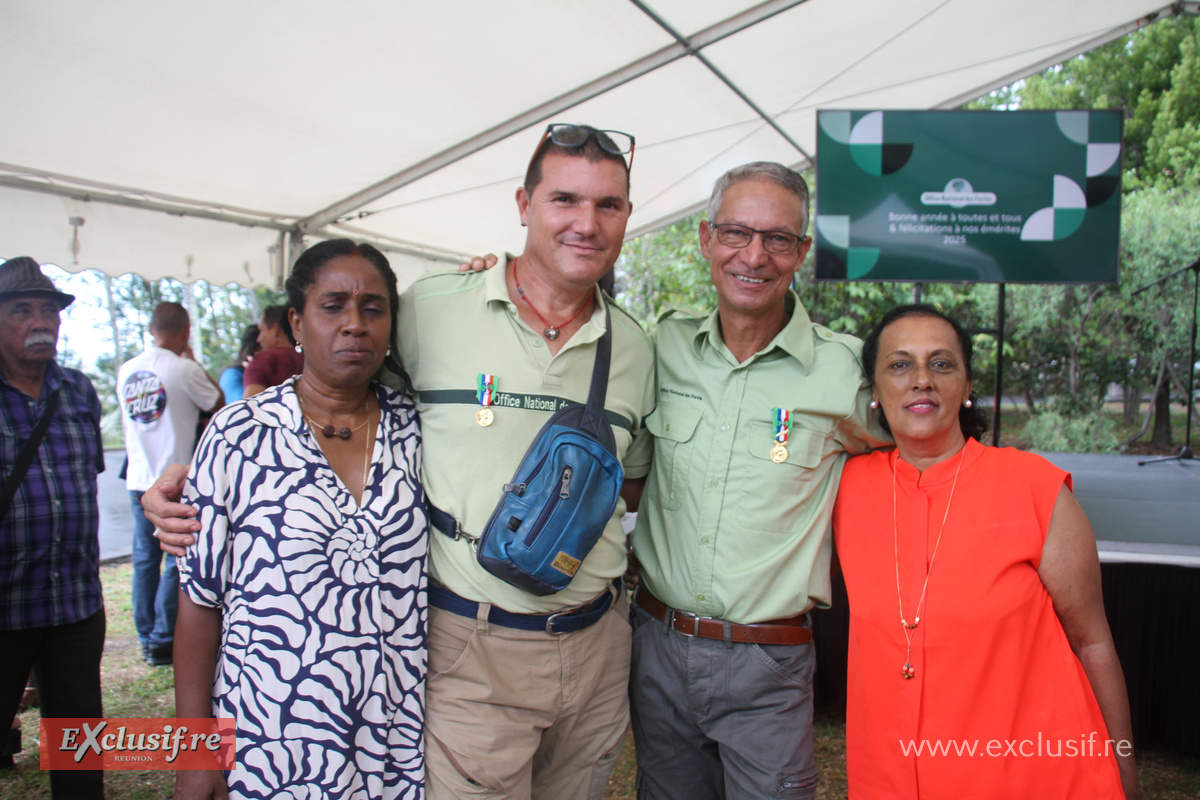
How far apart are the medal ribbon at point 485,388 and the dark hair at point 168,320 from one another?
3839mm

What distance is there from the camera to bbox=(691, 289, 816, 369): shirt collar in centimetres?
207

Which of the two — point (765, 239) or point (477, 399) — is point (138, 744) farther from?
point (765, 239)

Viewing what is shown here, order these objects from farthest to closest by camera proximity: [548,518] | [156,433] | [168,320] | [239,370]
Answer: [239,370]
[168,320]
[156,433]
[548,518]

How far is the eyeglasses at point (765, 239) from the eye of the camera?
2.05 m

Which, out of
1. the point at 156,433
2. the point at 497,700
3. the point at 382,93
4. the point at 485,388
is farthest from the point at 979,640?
the point at 156,433

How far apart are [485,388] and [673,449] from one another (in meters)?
0.64

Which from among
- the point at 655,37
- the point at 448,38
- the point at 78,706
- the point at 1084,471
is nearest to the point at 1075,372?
the point at 1084,471

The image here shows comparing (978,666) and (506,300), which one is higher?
(506,300)

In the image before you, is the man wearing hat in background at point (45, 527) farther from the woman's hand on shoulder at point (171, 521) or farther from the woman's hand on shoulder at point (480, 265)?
the woman's hand on shoulder at point (480, 265)

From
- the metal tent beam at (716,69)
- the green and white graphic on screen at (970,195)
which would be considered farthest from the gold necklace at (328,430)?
the green and white graphic on screen at (970,195)

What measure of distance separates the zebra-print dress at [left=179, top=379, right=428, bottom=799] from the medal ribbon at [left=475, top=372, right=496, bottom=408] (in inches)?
12.7

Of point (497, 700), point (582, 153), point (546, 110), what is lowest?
point (497, 700)

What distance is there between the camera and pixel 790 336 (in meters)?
2.08

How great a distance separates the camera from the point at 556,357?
A: 6.11 ft
